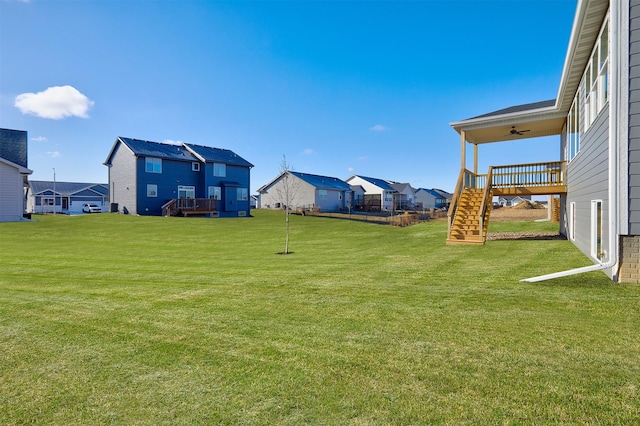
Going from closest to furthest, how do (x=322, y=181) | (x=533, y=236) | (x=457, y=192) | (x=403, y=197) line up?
1. (x=457, y=192)
2. (x=533, y=236)
3. (x=322, y=181)
4. (x=403, y=197)

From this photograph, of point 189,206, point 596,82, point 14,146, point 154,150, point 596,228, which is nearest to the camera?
point 596,228

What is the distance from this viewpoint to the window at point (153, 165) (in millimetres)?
32219

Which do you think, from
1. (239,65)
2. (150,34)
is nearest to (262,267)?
(150,34)

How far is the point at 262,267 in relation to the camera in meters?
9.59

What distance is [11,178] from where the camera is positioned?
26750 mm

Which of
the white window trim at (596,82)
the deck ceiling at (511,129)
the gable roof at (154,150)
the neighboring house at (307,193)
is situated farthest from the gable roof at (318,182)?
the white window trim at (596,82)

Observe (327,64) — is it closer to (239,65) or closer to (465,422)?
(239,65)

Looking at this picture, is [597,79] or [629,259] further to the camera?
[597,79]

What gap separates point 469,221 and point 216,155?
30714 millimetres

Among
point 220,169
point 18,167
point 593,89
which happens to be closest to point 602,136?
point 593,89

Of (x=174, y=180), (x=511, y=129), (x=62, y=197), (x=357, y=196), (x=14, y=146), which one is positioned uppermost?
(x=14, y=146)

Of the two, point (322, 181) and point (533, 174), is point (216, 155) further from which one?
point (533, 174)

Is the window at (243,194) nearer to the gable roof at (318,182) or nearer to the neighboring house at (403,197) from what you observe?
the gable roof at (318,182)

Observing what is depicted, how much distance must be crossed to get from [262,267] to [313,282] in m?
2.58
